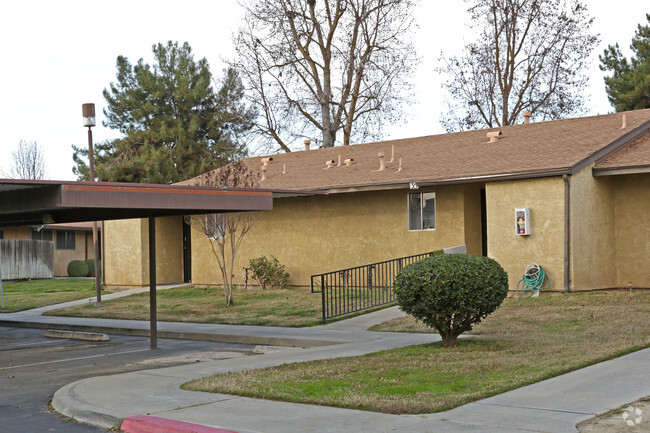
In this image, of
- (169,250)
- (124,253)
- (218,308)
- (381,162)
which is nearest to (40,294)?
(124,253)

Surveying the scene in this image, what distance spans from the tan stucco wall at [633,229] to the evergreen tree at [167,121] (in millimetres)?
31524

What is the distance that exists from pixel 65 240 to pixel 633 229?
3489 centimetres

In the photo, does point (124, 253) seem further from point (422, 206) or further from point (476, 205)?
point (476, 205)

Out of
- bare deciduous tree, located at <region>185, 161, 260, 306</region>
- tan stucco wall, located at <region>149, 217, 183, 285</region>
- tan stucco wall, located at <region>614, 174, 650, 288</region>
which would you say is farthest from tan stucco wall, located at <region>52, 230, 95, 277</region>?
tan stucco wall, located at <region>614, 174, 650, 288</region>

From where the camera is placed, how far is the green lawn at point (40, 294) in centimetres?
2602

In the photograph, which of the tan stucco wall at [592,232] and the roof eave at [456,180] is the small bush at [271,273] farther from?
the tan stucco wall at [592,232]

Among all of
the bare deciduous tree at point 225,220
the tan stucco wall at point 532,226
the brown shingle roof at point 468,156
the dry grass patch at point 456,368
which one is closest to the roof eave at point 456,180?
the brown shingle roof at point 468,156

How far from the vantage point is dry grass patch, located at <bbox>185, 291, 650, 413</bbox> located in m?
8.53

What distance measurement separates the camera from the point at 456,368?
10086mm

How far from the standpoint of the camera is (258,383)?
9.69 m

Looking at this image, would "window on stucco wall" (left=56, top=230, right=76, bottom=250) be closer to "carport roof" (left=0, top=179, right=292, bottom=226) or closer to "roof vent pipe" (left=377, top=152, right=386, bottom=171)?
"roof vent pipe" (left=377, top=152, right=386, bottom=171)

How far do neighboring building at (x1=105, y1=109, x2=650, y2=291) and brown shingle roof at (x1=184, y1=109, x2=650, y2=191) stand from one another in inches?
2.0

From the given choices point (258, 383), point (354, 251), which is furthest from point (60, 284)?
point (258, 383)

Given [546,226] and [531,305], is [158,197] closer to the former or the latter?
[531,305]
